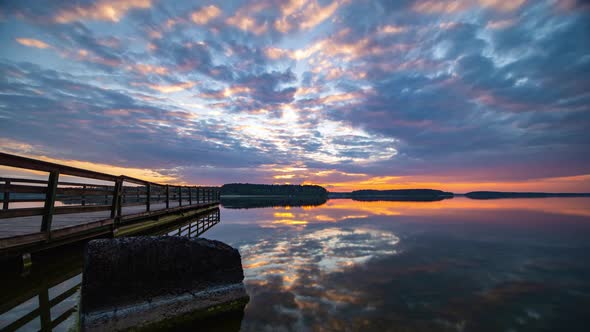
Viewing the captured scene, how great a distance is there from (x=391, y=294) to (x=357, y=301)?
1.06 meters

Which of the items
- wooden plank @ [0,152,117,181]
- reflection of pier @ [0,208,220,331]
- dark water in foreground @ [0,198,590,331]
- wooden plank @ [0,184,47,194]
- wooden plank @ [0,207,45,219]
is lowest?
dark water in foreground @ [0,198,590,331]

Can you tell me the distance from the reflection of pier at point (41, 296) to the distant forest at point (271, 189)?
527ft

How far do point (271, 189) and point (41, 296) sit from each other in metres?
170

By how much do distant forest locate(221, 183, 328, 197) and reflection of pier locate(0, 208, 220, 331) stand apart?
527 ft

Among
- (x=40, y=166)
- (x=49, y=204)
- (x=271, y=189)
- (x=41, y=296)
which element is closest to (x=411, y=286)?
(x=41, y=296)

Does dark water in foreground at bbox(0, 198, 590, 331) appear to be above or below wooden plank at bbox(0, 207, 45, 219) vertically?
below

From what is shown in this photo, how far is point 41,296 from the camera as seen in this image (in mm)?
4730

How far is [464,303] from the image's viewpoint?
18.4 ft

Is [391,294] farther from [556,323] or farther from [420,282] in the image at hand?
[556,323]

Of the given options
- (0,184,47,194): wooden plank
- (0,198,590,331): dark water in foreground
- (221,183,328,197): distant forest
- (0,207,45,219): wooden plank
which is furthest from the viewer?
(221,183,328,197): distant forest

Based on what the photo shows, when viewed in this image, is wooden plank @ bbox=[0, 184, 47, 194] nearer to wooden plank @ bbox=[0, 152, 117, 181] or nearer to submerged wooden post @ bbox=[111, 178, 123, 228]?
wooden plank @ bbox=[0, 152, 117, 181]

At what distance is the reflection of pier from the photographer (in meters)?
3.94

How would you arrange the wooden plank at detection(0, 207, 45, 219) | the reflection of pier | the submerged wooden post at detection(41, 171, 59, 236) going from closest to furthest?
the reflection of pier < the wooden plank at detection(0, 207, 45, 219) < the submerged wooden post at detection(41, 171, 59, 236)

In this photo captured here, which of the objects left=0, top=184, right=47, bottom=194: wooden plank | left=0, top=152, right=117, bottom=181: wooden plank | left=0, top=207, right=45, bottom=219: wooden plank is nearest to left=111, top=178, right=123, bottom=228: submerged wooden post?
left=0, top=152, right=117, bottom=181: wooden plank
